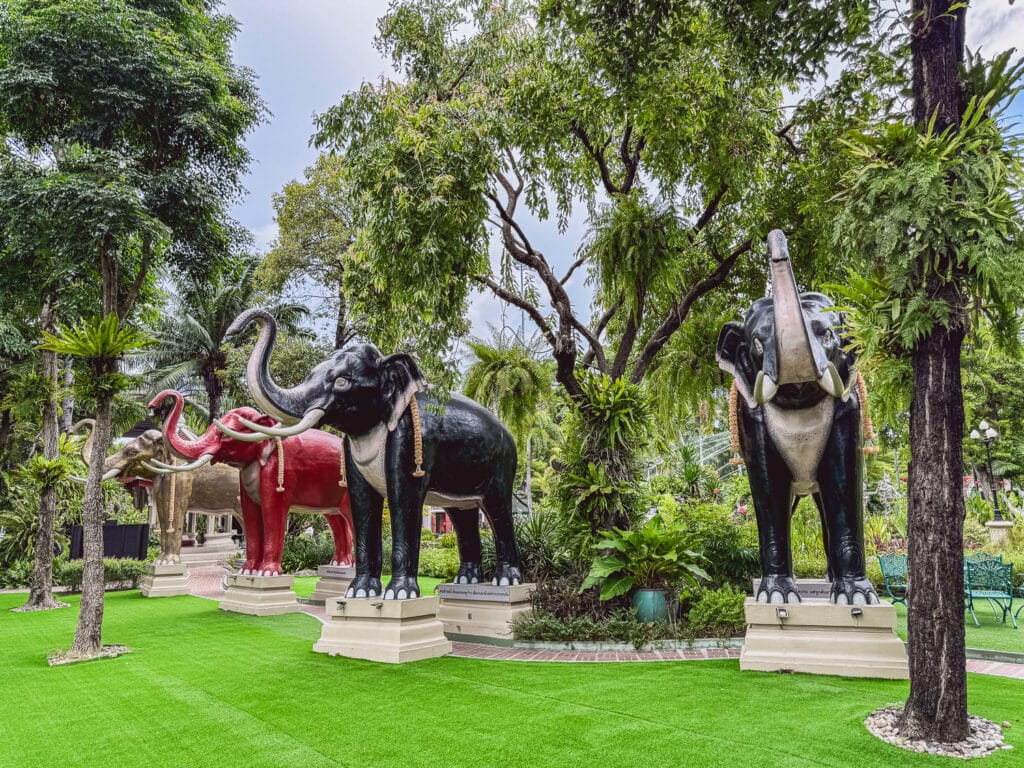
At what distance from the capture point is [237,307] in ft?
73.0

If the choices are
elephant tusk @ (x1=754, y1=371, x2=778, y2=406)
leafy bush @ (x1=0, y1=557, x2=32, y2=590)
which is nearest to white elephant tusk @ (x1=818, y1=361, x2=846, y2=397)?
elephant tusk @ (x1=754, y1=371, x2=778, y2=406)

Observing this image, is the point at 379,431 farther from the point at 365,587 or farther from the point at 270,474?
the point at 270,474

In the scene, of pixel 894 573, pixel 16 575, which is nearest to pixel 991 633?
pixel 894 573

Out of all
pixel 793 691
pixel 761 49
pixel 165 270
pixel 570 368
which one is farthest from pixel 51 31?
pixel 793 691

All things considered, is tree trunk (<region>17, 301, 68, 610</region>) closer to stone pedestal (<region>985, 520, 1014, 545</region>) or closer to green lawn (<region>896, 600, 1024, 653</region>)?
green lawn (<region>896, 600, 1024, 653</region>)

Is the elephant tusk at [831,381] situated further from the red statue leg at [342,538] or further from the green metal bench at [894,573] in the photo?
the red statue leg at [342,538]

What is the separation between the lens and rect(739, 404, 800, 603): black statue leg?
203 inches

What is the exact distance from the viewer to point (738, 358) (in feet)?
17.9

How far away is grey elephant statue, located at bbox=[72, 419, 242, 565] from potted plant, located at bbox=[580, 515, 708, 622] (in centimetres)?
635

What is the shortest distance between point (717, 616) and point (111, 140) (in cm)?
866

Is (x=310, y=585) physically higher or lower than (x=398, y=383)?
lower

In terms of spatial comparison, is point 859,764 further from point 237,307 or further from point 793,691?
point 237,307

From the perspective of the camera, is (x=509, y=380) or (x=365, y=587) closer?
(x=365, y=587)

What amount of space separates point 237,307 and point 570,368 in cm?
1731
